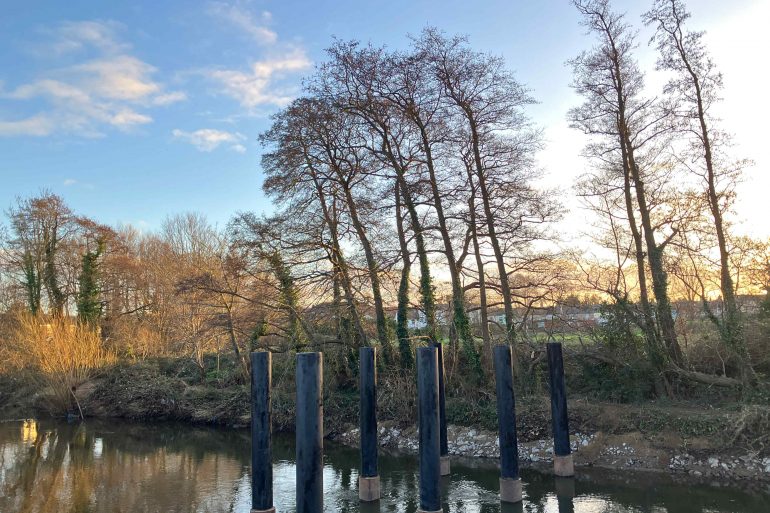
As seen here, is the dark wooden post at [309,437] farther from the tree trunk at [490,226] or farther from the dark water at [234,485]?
the tree trunk at [490,226]

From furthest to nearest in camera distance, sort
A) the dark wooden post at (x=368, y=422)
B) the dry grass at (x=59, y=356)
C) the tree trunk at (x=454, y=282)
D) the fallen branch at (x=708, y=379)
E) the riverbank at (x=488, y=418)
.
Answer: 1. the dry grass at (x=59, y=356)
2. the tree trunk at (x=454, y=282)
3. the fallen branch at (x=708, y=379)
4. the riverbank at (x=488, y=418)
5. the dark wooden post at (x=368, y=422)

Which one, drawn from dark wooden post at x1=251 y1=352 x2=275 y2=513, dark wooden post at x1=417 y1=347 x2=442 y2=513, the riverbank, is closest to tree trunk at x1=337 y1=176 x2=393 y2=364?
the riverbank

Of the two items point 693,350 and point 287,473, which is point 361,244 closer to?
point 287,473

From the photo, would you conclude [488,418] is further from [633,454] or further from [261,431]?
[261,431]

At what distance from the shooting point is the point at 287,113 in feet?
66.4

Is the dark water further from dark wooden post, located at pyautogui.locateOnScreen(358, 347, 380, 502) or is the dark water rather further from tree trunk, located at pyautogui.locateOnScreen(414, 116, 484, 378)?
tree trunk, located at pyautogui.locateOnScreen(414, 116, 484, 378)

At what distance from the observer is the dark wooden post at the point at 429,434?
8539mm

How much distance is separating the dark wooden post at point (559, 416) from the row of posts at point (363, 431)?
1.76m

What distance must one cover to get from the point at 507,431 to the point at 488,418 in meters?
5.83

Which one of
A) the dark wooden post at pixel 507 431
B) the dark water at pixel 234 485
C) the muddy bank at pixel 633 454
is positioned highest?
the dark wooden post at pixel 507 431

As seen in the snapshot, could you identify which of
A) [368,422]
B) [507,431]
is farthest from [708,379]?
[368,422]

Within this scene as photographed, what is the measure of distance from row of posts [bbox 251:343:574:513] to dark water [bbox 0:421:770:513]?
1.00 m

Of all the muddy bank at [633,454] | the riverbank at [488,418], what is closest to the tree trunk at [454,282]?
the riverbank at [488,418]

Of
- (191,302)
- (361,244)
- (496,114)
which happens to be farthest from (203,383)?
(496,114)
